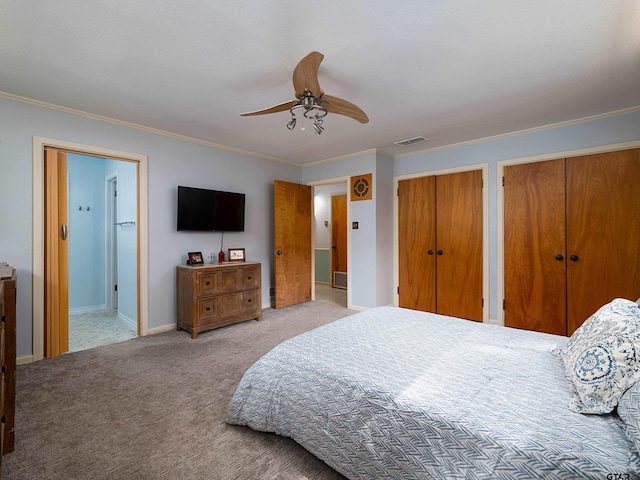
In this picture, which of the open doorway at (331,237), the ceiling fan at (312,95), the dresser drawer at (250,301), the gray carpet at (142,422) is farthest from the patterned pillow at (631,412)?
the open doorway at (331,237)

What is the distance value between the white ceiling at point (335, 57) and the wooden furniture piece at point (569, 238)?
609mm

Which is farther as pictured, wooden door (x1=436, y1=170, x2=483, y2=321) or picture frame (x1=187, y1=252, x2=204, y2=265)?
wooden door (x1=436, y1=170, x2=483, y2=321)

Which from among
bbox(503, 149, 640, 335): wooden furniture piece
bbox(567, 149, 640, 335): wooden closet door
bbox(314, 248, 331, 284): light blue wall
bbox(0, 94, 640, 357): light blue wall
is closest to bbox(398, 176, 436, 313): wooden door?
bbox(0, 94, 640, 357): light blue wall

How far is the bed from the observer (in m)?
0.93

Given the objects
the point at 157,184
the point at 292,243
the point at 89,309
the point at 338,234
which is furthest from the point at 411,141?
the point at 89,309

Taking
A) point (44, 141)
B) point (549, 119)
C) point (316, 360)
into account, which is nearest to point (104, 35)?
point (44, 141)

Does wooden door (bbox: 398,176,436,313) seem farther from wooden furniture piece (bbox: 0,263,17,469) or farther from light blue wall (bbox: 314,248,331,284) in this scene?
wooden furniture piece (bbox: 0,263,17,469)

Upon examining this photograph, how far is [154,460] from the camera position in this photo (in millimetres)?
1544

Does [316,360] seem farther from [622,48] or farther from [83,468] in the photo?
[622,48]

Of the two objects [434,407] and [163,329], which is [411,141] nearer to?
[434,407]

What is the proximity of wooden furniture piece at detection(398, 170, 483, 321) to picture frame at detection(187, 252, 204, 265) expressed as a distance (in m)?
2.91

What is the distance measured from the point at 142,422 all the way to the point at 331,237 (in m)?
5.46

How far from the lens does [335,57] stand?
6.67ft

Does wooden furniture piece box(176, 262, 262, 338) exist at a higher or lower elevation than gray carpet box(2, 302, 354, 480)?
higher
